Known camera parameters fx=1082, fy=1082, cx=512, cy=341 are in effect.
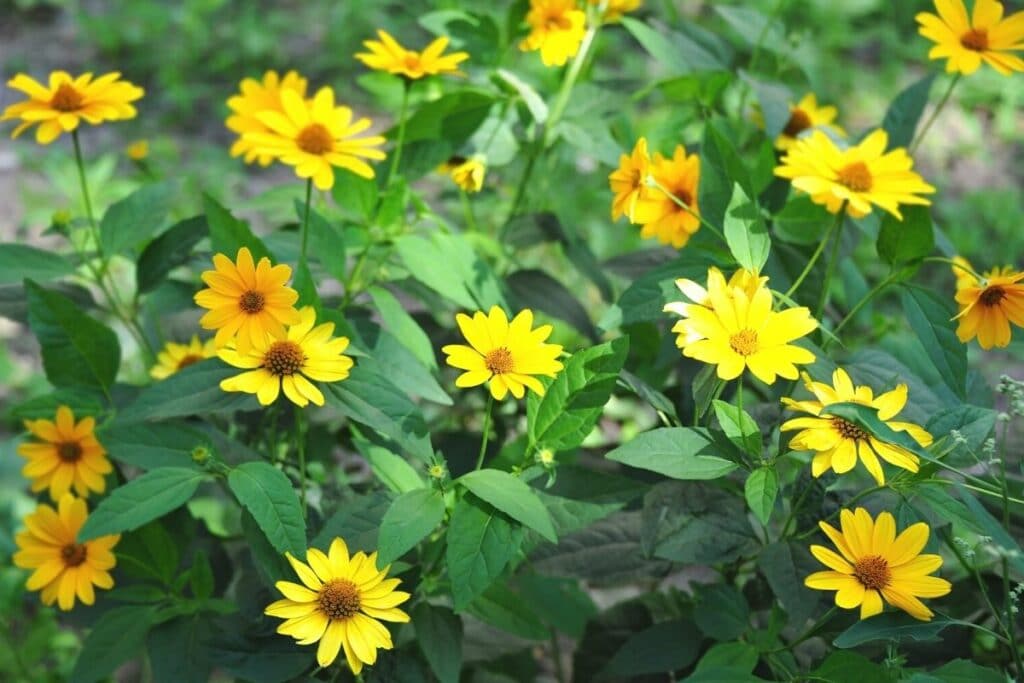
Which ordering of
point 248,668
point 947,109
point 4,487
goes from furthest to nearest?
point 947,109 → point 4,487 → point 248,668

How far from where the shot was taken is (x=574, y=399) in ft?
3.56

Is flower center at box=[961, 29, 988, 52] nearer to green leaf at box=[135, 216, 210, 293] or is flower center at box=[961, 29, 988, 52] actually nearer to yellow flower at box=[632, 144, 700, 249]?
yellow flower at box=[632, 144, 700, 249]

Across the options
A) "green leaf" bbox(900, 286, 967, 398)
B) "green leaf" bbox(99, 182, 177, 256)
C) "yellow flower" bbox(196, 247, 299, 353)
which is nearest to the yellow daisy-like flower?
"green leaf" bbox(99, 182, 177, 256)

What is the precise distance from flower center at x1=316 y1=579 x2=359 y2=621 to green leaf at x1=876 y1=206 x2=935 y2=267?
2.29 ft

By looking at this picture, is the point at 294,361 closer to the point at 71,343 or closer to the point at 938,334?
the point at 71,343

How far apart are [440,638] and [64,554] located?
476mm

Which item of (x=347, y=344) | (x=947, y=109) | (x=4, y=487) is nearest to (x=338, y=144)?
(x=347, y=344)

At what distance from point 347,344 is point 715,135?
50 cm

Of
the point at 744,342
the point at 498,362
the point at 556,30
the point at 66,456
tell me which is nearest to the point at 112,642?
the point at 66,456

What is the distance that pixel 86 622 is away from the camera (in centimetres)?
141

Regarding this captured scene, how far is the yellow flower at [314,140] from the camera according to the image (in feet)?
3.87

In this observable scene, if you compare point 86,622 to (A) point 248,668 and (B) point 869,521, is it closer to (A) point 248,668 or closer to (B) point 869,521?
(A) point 248,668

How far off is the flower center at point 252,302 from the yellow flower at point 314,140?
0.17 m

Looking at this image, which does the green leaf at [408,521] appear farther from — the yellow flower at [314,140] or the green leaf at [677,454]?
the yellow flower at [314,140]
